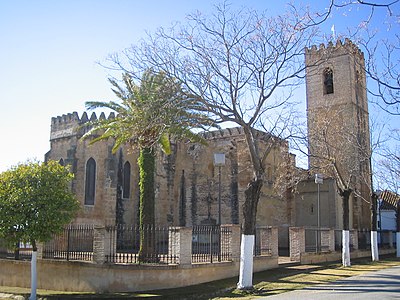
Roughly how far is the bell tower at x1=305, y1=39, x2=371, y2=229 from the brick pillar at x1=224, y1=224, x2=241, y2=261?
25.3 ft

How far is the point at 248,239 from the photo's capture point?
15.2 meters

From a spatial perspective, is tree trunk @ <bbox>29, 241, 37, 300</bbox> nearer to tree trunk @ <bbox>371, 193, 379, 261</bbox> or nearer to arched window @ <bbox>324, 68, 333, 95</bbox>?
tree trunk @ <bbox>371, 193, 379, 261</bbox>

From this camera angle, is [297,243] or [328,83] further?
[328,83]

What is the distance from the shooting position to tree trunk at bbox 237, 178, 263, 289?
14859 millimetres

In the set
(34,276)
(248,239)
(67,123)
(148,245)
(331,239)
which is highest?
(67,123)

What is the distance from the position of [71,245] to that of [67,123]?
14678 mm

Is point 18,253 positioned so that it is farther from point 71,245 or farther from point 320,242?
point 320,242

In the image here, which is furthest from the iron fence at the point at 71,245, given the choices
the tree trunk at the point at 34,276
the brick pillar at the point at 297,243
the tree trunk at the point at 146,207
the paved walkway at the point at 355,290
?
the brick pillar at the point at 297,243

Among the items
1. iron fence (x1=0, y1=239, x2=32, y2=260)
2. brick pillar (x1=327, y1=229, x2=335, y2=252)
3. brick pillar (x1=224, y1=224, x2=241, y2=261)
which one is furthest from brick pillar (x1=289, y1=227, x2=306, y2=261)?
iron fence (x1=0, y1=239, x2=32, y2=260)

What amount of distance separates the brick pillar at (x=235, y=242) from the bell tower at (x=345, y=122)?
770 cm

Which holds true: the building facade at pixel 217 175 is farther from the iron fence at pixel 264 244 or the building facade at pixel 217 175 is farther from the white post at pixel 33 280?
the white post at pixel 33 280

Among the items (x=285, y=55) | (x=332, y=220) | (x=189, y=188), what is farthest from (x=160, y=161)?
(x=285, y=55)

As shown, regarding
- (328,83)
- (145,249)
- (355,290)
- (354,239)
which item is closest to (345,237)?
(354,239)

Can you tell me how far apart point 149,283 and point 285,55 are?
9.51m
